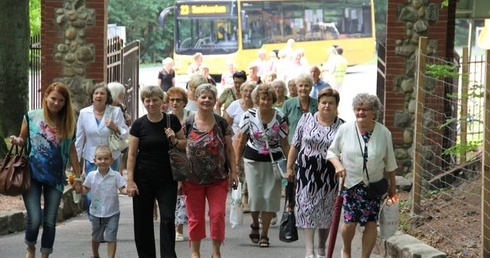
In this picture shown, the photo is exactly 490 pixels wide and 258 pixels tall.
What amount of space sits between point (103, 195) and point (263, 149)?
7.25 feet

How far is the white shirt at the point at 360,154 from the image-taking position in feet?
32.9

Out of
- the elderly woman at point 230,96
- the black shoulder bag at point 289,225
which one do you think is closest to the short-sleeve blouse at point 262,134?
the black shoulder bag at point 289,225

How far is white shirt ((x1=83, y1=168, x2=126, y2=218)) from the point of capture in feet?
35.6

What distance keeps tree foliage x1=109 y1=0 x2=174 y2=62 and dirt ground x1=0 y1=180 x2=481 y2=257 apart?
148 feet

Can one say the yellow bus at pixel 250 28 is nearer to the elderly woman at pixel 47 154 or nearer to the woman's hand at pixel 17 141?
the elderly woman at pixel 47 154

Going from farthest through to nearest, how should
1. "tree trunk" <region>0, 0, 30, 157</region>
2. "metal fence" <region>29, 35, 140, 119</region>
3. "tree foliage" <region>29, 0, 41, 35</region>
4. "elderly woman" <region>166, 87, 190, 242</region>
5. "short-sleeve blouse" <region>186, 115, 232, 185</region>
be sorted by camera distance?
"tree foliage" <region>29, 0, 41, 35</region> < "metal fence" <region>29, 35, 140, 119</region> < "tree trunk" <region>0, 0, 30, 157</region> < "elderly woman" <region>166, 87, 190, 242</region> < "short-sleeve blouse" <region>186, 115, 232, 185</region>

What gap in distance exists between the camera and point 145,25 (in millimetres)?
59156

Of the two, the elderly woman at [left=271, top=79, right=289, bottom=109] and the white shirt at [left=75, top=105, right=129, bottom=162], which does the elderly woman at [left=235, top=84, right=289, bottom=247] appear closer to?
the white shirt at [left=75, top=105, right=129, bottom=162]

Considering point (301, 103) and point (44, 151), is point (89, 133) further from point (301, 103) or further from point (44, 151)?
point (301, 103)

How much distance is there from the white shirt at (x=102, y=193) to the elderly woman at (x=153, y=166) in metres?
0.38

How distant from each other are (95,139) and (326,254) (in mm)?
2974

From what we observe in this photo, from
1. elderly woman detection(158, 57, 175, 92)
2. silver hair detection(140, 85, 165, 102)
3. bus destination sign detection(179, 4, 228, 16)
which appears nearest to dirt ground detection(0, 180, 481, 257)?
silver hair detection(140, 85, 165, 102)

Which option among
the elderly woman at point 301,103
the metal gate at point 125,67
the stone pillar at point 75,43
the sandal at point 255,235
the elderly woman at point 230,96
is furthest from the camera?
the metal gate at point 125,67

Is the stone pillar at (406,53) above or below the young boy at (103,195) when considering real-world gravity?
above
